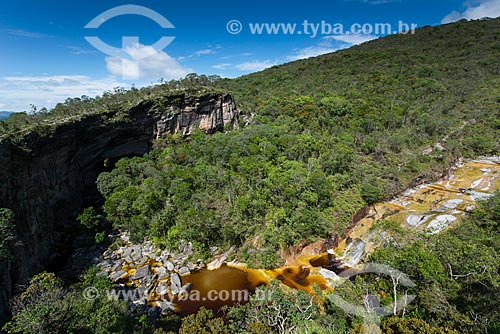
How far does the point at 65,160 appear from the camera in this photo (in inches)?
1110

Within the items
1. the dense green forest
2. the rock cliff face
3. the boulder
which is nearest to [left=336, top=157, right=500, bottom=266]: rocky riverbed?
the dense green forest

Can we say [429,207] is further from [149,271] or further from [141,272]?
[141,272]

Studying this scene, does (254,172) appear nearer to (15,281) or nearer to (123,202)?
(123,202)

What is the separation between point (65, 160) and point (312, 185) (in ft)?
85.8

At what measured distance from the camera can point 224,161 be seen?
108ft

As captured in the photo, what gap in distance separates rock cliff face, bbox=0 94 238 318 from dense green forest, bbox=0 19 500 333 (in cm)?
191

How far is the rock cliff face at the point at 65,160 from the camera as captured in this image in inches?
743

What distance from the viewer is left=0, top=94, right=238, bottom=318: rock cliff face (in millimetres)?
18875

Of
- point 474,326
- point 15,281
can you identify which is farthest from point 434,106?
point 15,281

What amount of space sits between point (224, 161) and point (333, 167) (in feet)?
43.1

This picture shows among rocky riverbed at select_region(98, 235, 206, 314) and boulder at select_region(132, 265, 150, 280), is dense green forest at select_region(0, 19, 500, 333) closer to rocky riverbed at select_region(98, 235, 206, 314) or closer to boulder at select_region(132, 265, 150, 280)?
rocky riverbed at select_region(98, 235, 206, 314)

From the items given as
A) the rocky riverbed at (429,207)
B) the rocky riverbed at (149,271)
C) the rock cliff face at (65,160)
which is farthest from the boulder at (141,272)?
the rocky riverbed at (429,207)

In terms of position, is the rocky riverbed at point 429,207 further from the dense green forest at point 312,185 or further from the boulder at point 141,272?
the boulder at point 141,272

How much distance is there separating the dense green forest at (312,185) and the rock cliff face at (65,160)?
1.91 metres
